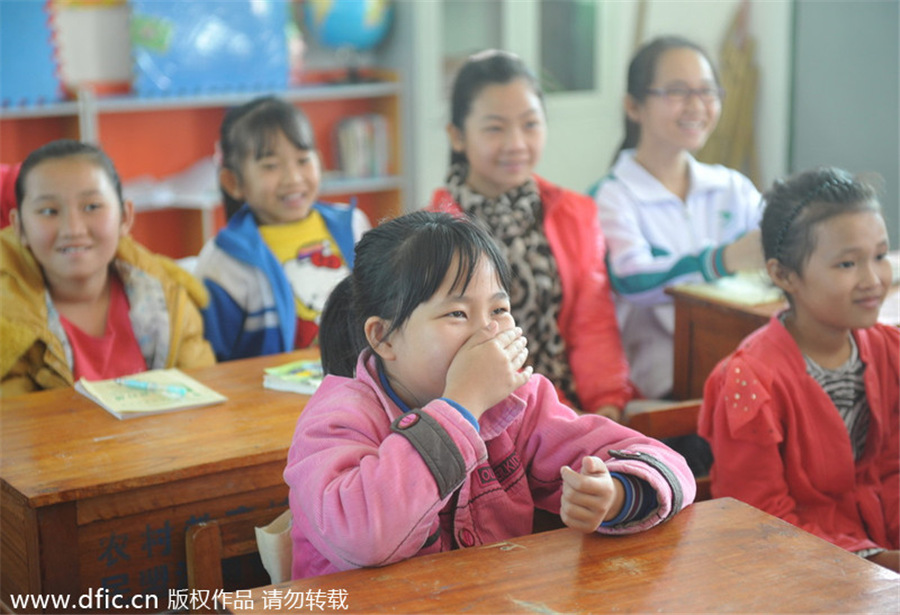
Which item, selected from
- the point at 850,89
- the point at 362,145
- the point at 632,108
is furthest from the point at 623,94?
the point at 632,108

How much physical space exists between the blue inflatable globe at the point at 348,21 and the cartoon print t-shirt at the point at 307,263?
8.11ft

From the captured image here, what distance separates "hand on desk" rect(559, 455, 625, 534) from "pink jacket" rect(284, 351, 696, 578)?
0.08ft

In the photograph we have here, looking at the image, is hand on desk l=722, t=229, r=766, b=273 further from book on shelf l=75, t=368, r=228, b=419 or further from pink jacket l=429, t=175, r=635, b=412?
book on shelf l=75, t=368, r=228, b=419

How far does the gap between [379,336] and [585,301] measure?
134cm

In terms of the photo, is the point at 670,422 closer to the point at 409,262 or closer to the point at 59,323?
the point at 409,262

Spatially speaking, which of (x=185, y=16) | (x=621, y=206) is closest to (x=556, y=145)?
(x=185, y=16)

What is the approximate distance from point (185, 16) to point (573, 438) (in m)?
3.75

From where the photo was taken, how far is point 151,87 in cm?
463

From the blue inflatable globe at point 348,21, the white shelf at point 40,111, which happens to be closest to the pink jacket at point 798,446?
the white shelf at point 40,111

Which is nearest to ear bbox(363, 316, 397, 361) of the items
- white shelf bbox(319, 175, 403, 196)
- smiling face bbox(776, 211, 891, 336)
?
smiling face bbox(776, 211, 891, 336)

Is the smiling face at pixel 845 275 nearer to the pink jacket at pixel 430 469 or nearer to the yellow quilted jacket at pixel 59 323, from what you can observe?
the pink jacket at pixel 430 469

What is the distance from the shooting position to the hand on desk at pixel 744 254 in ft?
8.01

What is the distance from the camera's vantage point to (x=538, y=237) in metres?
2.64

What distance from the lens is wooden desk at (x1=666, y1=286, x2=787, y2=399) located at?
2.35 m
